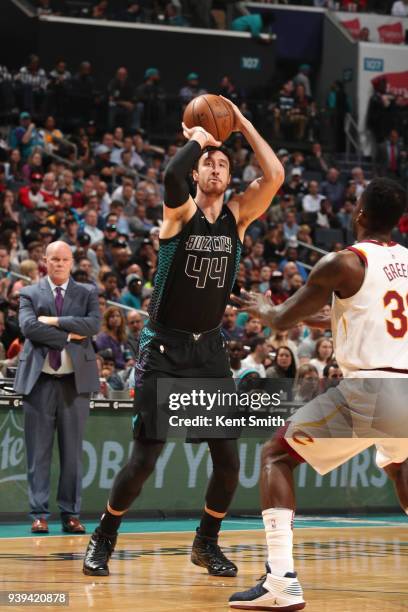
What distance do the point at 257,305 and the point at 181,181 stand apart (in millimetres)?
994

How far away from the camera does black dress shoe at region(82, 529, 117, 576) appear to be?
6.58 m

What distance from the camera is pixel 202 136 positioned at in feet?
21.4

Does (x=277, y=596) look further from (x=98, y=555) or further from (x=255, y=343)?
(x=255, y=343)

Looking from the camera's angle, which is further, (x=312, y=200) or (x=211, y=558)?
(x=312, y=200)

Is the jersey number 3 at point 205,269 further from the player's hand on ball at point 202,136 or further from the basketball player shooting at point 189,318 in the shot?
the player's hand on ball at point 202,136

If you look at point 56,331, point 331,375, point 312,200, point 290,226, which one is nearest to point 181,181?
point 56,331

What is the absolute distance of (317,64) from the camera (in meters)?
29.7

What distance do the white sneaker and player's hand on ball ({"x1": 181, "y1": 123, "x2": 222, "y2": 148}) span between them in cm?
242

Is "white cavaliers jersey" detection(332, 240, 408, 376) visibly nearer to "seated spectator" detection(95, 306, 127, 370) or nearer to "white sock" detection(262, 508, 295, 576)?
"white sock" detection(262, 508, 295, 576)

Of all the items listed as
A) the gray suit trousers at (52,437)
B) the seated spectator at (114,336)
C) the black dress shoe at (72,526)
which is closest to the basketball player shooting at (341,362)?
the black dress shoe at (72,526)

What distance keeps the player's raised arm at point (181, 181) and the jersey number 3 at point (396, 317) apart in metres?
1.42

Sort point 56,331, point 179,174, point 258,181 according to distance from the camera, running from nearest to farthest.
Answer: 1. point 179,174
2. point 258,181
3. point 56,331

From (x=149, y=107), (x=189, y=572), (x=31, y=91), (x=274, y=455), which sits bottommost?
(x=189, y=572)

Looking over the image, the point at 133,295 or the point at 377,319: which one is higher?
the point at 377,319
